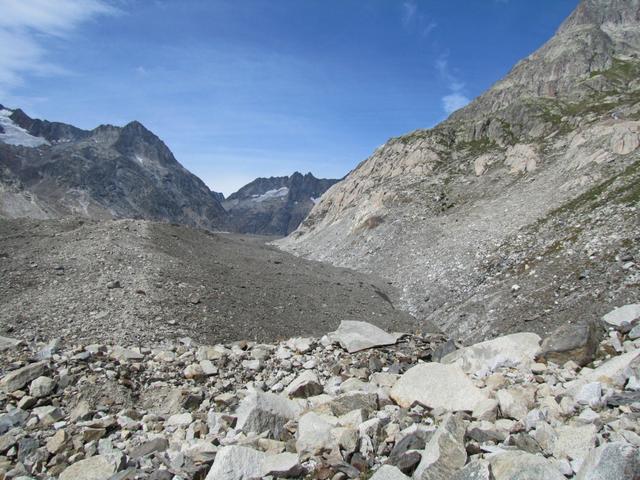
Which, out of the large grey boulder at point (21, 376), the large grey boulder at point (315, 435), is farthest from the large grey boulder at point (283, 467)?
the large grey boulder at point (21, 376)

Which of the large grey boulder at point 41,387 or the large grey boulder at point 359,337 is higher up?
the large grey boulder at point 359,337

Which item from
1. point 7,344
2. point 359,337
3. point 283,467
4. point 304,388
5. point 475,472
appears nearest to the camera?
point 475,472

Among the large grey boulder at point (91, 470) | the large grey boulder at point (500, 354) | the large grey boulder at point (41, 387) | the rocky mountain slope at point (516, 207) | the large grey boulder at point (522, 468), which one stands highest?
Result: the rocky mountain slope at point (516, 207)

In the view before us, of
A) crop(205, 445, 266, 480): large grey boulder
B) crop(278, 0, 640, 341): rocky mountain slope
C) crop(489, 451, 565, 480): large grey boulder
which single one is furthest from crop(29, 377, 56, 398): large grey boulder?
crop(278, 0, 640, 341): rocky mountain slope

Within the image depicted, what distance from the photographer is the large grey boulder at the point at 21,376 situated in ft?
41.4

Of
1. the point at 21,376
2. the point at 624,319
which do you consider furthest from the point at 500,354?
the point at 21,376

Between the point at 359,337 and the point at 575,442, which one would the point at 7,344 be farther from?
the point at 575,442

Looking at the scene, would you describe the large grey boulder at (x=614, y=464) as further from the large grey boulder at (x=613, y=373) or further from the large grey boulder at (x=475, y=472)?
the large grey boulder at (x=613, y=373)

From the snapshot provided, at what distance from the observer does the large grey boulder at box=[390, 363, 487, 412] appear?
10438 millimetres

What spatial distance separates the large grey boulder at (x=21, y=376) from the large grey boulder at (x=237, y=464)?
25.4 feet

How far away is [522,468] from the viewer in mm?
6805

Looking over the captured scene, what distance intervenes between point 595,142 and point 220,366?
49.4 m

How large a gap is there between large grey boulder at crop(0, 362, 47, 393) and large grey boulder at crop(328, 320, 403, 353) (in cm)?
967

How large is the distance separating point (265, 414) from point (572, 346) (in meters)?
8.54
